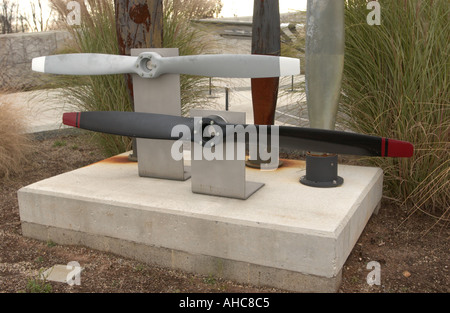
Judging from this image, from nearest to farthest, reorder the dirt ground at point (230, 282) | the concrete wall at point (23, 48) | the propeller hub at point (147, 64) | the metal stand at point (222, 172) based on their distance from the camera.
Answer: the dirt ground at point (230, 282)
the metal stand at point (222, 172)
the propeller hub at point (147, 64)
the concrete wall at point (23, 48)

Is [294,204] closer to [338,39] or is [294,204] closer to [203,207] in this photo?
[203,207]

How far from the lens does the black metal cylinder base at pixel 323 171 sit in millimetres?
3543

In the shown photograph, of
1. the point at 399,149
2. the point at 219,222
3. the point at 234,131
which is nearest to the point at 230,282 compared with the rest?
the point at 219,222

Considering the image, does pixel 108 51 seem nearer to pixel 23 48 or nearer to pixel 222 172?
pixel 222 172

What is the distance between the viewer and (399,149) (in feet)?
9.29

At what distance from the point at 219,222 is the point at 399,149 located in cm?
116

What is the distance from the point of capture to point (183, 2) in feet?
18.8

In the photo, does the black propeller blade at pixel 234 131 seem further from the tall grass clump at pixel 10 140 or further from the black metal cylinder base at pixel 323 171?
the tall grass clump at pixel 10 140

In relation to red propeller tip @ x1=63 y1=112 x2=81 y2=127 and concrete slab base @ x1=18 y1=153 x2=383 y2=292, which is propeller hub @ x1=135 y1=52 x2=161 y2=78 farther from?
concrete slab base @ x1=18 y1=153 x2=383 y2=292

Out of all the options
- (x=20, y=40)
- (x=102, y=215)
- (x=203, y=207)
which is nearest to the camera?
(x=203, y=207)

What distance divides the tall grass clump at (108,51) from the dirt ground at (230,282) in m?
1.54

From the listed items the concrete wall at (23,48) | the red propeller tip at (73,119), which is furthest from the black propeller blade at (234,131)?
the concrete wall at (23,48)

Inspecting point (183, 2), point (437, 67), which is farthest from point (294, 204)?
point (183, 2)

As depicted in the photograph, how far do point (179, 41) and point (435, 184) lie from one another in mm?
3162
